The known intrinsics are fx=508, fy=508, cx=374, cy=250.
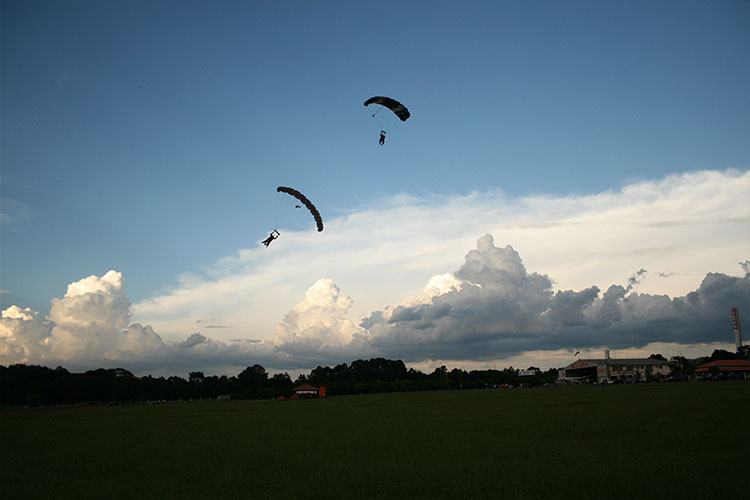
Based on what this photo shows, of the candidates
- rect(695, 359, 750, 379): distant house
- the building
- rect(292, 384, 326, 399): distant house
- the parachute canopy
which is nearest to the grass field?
the parachute canopy

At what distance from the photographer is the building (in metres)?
129

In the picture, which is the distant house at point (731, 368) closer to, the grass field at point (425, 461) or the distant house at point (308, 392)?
the distant house at point (308, 392)

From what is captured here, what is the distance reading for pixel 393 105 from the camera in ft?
94.1

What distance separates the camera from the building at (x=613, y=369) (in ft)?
422

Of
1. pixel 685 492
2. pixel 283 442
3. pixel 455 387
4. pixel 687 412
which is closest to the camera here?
pixel 685 492

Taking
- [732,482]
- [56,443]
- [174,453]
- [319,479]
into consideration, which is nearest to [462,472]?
[319,479]

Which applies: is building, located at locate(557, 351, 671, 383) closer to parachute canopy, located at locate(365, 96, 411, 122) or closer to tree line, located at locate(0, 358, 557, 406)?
tree line, located at locate(0, 358, 557, 406)

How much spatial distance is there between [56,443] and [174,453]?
9998mm

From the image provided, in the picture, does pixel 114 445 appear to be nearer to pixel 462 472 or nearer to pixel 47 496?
pixel 47 496

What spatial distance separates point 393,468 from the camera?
606 inches

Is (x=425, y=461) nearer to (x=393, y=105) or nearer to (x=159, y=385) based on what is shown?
(x=393, y=105)

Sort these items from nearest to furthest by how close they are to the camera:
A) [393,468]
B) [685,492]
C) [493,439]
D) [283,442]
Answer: [685,492] → [393,468] → [493,439] → [283,442]

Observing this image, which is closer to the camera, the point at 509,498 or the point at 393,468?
the point at 509,498

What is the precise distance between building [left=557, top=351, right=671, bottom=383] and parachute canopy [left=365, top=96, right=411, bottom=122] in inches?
4586
